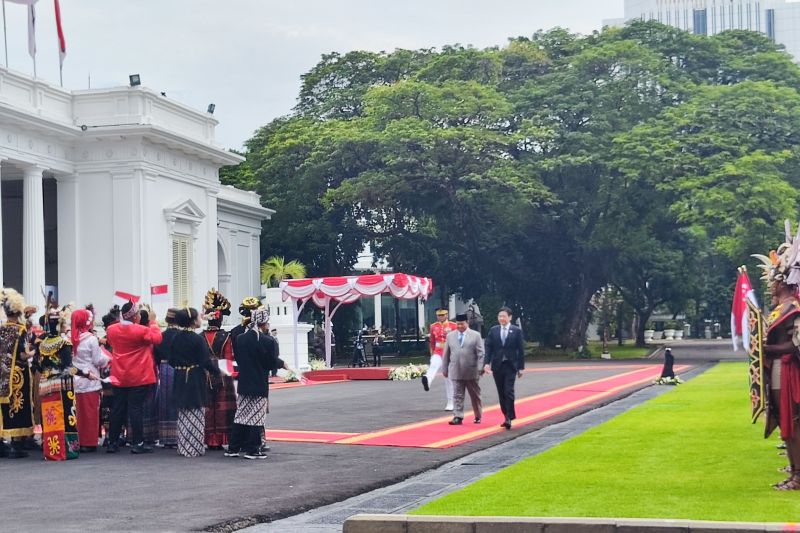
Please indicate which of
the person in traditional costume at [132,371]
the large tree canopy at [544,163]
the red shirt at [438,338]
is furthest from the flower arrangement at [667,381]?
the person in traditional costume at [132,371]

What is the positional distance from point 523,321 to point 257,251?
14489 mm

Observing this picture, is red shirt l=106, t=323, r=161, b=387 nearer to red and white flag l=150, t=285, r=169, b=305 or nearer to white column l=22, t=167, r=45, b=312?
red and white flag l=150, t=285, r=169, b=305

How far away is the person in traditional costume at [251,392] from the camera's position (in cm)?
1330

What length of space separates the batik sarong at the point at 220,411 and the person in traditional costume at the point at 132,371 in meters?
0.80

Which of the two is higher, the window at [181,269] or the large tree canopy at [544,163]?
the large tree canopy at [544,163]

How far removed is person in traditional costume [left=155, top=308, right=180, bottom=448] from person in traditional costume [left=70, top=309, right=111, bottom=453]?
75 cm

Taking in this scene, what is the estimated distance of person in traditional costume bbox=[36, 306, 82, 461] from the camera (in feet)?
44.1

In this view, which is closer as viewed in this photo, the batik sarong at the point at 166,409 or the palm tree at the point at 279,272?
the batik sarong at the point at 166,409

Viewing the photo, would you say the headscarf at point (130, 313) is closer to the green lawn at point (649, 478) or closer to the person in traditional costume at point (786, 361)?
the green lawn at point (649, 478)

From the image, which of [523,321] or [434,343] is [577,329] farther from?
[434,343]

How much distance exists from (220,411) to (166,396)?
82 cm

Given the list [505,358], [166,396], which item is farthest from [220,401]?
[505,358]

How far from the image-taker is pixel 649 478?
34.5 feet

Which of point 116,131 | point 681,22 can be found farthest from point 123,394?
point 681,22
